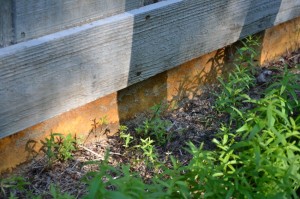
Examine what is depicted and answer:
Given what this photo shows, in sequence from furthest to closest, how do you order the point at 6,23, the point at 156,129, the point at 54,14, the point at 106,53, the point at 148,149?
the point at 156,129, the point at 148,149, the point at 106,53, the point at 54,14, the point at 6,23

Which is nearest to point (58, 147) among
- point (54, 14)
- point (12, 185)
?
point (12, 185)

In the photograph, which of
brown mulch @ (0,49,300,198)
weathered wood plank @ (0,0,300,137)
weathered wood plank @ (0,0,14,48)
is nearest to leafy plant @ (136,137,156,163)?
brown mulch @ (0,49,300,198)

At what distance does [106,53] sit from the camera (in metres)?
3.62

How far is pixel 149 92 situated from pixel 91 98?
0.62 metres

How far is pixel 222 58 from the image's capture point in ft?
15.3

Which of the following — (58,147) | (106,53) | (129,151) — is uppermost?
(106,53)

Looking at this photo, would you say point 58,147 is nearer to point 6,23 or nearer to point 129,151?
point 129,151

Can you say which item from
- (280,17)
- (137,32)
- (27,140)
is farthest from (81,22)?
(280,17)

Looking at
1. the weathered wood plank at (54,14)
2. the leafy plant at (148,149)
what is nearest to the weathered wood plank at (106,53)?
the weathered wood plank at (54,14)

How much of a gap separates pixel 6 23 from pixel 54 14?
0.28 meters

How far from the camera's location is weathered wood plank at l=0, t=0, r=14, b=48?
10.3ft

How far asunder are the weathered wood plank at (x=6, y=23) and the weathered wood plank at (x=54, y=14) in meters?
0.03

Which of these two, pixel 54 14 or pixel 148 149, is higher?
pixel 54 14

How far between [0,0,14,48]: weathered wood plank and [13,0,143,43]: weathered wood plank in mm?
29
